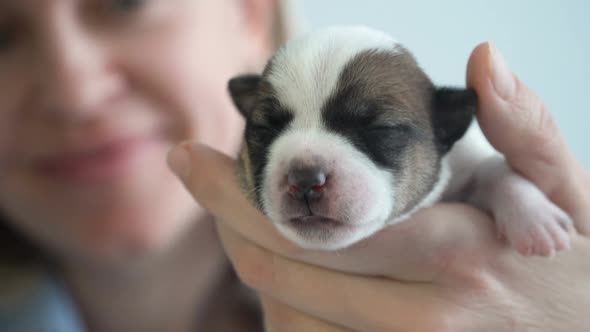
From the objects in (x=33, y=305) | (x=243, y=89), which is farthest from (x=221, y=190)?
(x=33, y=305)

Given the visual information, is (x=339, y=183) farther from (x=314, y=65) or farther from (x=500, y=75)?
(x=500, y=75)

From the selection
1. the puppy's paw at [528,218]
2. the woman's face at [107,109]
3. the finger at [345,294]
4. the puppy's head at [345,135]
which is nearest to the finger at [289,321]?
the finger at [345,294]

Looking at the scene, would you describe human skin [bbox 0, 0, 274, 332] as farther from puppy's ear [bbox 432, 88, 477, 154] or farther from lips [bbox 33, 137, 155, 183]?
puppy's ear [bbox 432, 88, 477, 154]

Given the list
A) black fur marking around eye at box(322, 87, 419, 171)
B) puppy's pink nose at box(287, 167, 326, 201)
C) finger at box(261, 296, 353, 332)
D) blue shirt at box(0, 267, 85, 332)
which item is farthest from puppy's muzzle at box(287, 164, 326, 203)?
blue shirt at box(0, 267, 85, 332)

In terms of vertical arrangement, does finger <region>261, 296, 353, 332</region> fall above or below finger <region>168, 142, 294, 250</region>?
below

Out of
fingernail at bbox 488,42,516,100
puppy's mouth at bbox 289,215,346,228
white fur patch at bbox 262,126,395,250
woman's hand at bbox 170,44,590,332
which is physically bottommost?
woman's hand at bbox 170,44,590,332

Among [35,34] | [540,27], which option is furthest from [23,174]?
[540,27]

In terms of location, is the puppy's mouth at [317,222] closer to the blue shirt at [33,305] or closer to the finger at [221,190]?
the finger at [221,190]
